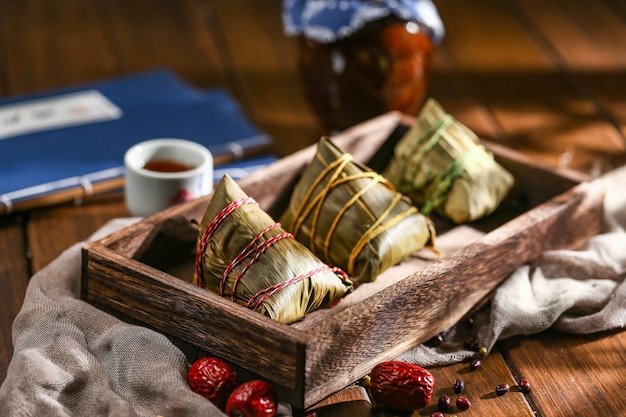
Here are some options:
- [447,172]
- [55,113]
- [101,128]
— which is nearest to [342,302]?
[447,172]

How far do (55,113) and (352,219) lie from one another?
846mm

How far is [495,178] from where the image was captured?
1452mm

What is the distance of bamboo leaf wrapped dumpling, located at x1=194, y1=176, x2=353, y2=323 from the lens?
44.6 inches

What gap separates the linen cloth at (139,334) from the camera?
106cm

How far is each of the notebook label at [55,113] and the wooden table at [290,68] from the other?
0.14m

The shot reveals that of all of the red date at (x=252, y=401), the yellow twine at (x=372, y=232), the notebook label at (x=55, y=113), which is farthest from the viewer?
the notebook label at (x=55, y=113)

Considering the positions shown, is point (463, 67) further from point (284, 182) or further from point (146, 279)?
point (146, 279)

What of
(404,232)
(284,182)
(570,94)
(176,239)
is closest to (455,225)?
(404,232)

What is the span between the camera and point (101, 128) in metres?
1.80

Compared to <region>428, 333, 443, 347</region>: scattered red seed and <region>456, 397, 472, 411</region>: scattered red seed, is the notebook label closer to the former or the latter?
<region>428, 333, 443, 347</region>: scattered red seed

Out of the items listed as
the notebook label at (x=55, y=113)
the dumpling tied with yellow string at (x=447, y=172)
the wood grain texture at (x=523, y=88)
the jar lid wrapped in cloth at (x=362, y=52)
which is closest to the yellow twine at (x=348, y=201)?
the dumpling tied with yellow string at (x=447, y=172)

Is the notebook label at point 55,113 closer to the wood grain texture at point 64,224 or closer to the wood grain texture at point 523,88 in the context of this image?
the wood grain texture at point 64,224

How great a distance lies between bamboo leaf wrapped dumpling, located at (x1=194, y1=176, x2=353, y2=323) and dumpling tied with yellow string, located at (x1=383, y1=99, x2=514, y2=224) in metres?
0.31

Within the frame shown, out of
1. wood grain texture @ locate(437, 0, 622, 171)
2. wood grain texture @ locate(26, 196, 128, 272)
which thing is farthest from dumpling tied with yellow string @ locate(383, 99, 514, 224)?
wood grain texture @ locate(26, 196, 128, 272)
